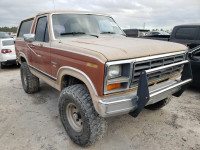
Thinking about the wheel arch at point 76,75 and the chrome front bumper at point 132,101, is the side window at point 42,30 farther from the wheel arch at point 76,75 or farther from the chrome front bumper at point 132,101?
the chrome front bumper at point 132,101

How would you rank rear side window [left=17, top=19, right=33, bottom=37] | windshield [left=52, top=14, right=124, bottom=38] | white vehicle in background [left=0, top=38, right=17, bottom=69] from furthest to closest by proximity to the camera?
1. white vehicle in background [left=0, top=38, right=17, bottom=69]
2. rear side window [left=17, top=19, right=33, bottom=37]
3. windshield [left=52, top=14, right=124, bottom=38]

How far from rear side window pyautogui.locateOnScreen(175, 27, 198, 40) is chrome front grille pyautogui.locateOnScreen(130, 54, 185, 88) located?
3205 mm

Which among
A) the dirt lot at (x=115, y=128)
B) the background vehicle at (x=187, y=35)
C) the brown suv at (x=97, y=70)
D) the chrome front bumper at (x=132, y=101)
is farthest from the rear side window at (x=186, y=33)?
the chrome front bumper at (x=132, y=101)

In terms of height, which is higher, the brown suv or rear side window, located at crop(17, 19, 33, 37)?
rear side window, located at crop(17, 19, 33, 37)

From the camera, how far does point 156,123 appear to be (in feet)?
10.7

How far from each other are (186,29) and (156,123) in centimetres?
393

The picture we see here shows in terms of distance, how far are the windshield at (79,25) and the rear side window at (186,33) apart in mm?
3217

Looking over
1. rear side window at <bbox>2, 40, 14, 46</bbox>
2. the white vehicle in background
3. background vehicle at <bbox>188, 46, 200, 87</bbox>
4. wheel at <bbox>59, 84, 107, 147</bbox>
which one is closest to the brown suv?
wheel at <bbox>59, 84, 107, 147</bbox>

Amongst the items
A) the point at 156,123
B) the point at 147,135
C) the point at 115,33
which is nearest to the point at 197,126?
the point at 156,123

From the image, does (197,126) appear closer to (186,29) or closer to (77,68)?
(77,68)

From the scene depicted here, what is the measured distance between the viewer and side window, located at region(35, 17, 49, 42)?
→ 3.32 meters

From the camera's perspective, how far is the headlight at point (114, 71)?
2.06 m

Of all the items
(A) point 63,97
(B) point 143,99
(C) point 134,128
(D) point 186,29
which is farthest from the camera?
(D) point 186,29

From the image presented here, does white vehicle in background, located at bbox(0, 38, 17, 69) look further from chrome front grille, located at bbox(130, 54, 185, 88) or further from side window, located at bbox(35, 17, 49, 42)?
chrome front grille, located at bbox(130, 54, 185, 88)
